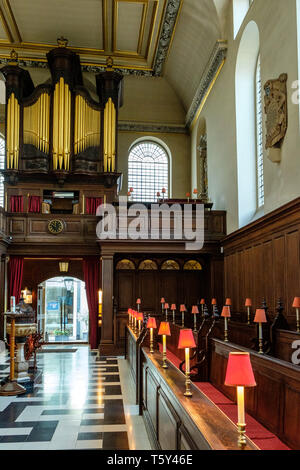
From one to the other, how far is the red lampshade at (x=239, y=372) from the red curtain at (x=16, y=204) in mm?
14250

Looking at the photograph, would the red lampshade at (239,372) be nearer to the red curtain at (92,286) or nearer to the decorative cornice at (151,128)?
the red curtain at (92,286)

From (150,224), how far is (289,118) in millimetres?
5891

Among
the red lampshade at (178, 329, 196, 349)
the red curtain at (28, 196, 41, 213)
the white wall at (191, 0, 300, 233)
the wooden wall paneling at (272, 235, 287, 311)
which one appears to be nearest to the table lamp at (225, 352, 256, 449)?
the red lampshade at (178, 329, 196, 349)

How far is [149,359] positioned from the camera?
6430mm

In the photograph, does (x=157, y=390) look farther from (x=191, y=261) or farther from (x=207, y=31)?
(x=207, y=31)

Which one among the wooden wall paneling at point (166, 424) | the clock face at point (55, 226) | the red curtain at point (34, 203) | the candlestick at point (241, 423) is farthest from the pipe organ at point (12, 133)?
the candlestick at point (241, 423)

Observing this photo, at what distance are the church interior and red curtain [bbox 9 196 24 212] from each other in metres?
0.07

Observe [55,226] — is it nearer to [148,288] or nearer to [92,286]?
[92,286]

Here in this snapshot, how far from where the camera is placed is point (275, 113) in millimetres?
10219

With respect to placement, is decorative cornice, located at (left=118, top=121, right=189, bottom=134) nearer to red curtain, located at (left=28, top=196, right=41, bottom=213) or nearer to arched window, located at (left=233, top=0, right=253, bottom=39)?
red curtain, located at (left=28, top=196, right=41, bottom=213)

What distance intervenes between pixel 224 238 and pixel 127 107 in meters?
9.04

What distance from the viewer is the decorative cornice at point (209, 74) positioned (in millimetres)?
14531

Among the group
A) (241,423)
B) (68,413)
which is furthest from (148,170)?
(241,423)
